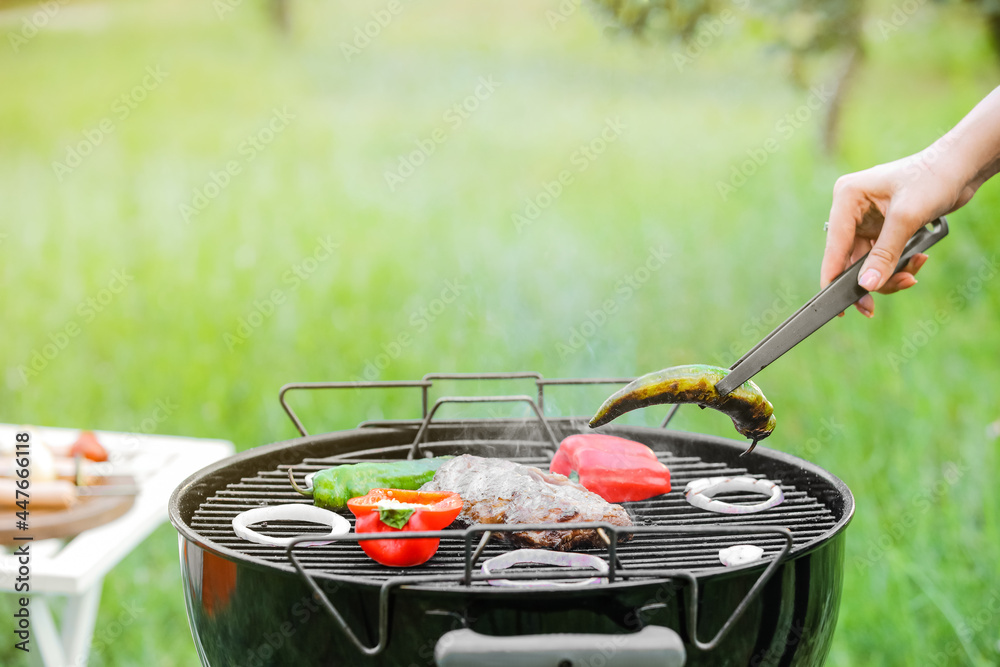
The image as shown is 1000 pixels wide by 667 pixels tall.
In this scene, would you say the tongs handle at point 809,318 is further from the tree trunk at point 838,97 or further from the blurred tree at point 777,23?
the tree trunk at point 838,97

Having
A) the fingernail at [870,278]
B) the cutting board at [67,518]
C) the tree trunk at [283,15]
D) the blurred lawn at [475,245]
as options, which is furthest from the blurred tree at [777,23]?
the tree trunk at [283,15]

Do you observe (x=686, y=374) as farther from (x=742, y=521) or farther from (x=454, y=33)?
(x=454, y=33)

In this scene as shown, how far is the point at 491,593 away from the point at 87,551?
165cm

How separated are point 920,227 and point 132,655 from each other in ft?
11.6

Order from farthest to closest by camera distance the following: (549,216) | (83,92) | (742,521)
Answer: (83,92) < (549,216) < (742,521)

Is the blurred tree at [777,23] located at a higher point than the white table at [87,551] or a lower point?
higher

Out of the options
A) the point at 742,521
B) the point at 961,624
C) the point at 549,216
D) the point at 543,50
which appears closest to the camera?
the point at 742,521

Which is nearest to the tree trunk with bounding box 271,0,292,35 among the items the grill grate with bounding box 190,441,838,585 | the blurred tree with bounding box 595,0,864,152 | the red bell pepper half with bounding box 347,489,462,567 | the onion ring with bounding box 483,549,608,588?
the blurred tree with bounding box 595,0,864,152

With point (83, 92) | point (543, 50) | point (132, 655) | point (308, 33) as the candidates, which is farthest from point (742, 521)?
point (83, 92)

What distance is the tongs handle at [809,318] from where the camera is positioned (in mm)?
Result: 1901

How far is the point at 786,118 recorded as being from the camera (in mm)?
7219

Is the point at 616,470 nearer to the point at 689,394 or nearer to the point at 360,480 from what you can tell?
the point at 689,394

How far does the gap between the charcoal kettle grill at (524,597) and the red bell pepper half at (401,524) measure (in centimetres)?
3

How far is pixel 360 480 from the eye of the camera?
2135 mm
